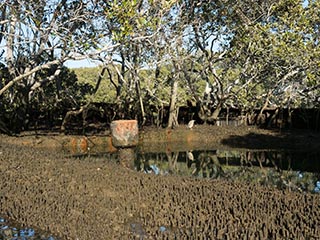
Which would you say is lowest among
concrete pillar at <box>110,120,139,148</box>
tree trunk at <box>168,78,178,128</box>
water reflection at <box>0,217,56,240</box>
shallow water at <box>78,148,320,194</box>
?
water reflection at <box>0,217,56,240</box>

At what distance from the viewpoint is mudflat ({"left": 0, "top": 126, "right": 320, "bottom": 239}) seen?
7.72 m

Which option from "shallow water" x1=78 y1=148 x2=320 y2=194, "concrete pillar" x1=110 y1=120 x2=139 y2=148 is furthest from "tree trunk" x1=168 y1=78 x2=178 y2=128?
"concrete pillar" x1=110 y1=120 x2=139 y2=148

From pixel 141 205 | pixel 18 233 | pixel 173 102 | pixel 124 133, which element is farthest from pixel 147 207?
pixel 173 102

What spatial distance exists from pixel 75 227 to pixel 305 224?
11.6 feet

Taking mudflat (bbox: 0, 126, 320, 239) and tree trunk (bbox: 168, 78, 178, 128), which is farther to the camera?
tree trunk (bbox: 168, 78, 178, 128)

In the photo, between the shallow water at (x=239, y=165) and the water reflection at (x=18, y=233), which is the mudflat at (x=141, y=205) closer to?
the water reflection at (x=18, y=233)

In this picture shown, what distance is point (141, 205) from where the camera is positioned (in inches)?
374

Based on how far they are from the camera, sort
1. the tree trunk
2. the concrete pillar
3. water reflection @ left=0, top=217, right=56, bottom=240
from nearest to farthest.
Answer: water reflection @ left=0, top=217, right=56, bottom=240 < the concrete pillar < the tree trunk

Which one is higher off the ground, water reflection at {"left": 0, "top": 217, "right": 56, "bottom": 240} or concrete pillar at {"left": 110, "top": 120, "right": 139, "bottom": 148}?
concrete pillar at {"left": 110, "top": 120, "right": 139, "bottom": 148}

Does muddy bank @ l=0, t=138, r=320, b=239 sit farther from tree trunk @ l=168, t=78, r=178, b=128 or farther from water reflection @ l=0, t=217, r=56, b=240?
tree trunk @ l=168, t=78, r=178, b=128

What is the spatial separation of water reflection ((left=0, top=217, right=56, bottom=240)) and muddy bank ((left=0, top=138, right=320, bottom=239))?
174mm

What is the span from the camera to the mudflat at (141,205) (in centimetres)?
772

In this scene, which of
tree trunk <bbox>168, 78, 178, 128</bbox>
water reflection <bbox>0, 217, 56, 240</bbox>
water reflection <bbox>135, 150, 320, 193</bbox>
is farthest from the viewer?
tree trunk <bbox>168, 78, 178, 128</bbox>

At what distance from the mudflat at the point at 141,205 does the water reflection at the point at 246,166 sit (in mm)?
2250
